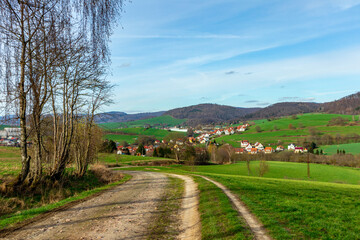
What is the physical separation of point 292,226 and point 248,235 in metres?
1.84

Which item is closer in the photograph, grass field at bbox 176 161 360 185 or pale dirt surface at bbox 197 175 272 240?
pale dirt surface at bbox 197 175 272 240

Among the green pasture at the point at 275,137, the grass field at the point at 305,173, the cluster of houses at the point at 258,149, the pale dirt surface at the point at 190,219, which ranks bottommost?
the grass field at the point at 305,173

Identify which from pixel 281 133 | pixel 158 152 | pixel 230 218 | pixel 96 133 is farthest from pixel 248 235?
pixel 281 133

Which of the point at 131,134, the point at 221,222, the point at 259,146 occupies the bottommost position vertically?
the point at 259,146

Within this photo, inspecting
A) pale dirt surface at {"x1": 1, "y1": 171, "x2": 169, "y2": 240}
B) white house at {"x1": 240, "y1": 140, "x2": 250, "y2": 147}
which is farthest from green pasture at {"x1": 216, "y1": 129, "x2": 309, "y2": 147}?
pale dirt surface at {"x1": 1, "y1": 171, "x2": 169, "y2": 240}

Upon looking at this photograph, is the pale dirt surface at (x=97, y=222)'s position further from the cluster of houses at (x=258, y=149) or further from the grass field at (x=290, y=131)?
the grass field at (x=290, y=131)

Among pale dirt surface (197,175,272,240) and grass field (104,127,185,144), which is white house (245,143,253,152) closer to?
grass field (104,127,185,144)

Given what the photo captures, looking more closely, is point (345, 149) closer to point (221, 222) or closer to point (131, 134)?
point (221, 222)

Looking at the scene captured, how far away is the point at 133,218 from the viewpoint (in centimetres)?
835

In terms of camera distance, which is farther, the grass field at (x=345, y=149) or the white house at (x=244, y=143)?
the white house at (x=244, y=143)

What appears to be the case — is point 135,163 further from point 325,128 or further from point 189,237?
point 325,128

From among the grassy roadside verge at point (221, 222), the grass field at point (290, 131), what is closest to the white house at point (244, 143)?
the grass field at point (290, 131)

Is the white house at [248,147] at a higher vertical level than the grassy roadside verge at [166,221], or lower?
lower

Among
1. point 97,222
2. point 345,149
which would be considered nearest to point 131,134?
point 345,149
